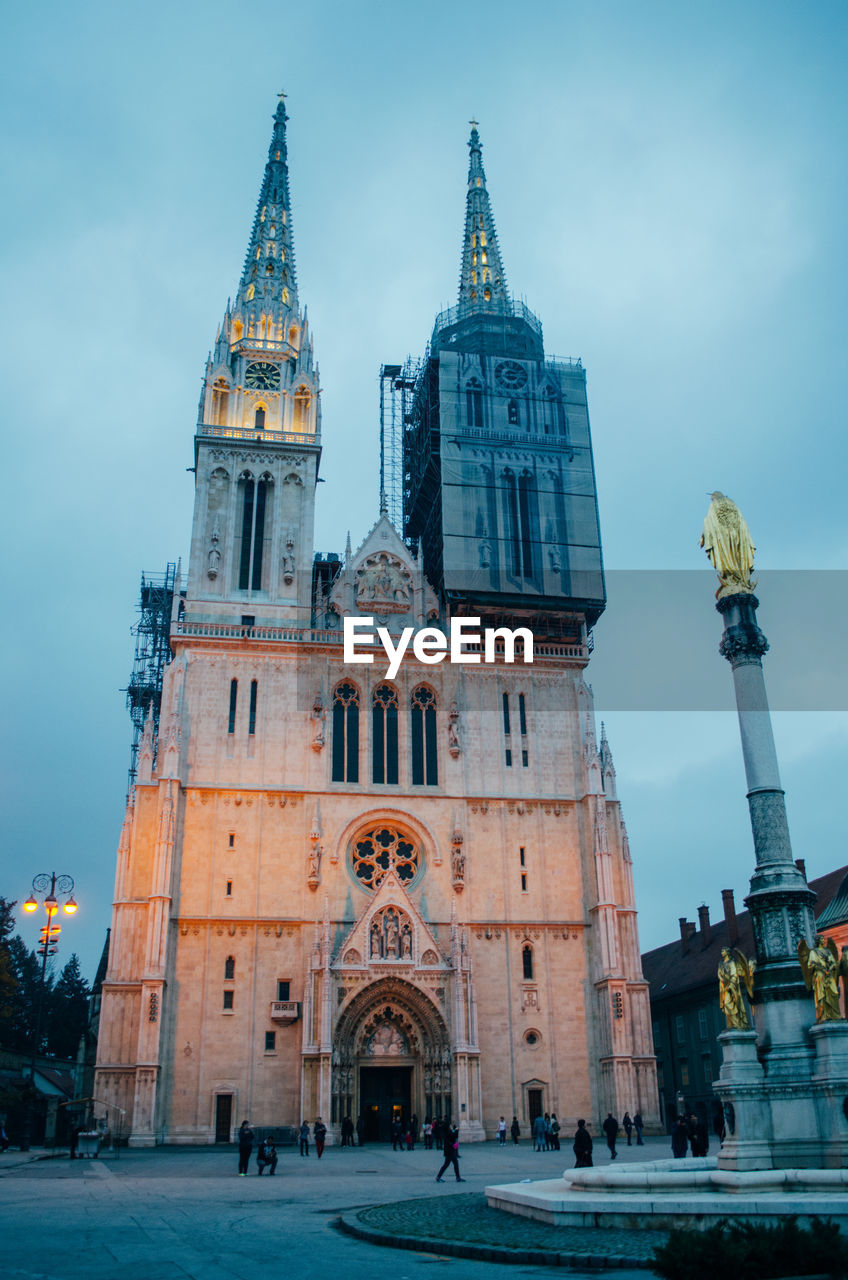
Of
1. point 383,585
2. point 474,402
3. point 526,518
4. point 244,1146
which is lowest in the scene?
point 244,1146

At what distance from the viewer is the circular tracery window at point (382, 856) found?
3847 cm

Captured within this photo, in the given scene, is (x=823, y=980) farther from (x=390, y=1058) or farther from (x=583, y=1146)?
(x=390, y=1058)

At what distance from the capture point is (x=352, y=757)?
40031 millimetres

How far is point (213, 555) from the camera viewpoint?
138 ft

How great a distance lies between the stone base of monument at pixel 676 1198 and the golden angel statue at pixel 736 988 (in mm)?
2527

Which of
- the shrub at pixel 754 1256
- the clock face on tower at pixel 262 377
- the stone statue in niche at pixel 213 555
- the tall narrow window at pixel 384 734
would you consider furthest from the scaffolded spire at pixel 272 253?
the shrub at pixel 754 1256

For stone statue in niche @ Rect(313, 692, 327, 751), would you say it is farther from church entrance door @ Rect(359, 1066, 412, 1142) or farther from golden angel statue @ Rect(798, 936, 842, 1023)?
golden angel statue @ Rect(798, 936, 842, 1023)

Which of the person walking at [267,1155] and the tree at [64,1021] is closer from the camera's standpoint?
the person walking at [267,1155]

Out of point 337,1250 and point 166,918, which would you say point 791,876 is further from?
point 166,918

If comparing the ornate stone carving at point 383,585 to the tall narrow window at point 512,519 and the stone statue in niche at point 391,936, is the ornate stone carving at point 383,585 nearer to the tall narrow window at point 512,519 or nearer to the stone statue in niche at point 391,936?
the tall narrow window at point 512,519

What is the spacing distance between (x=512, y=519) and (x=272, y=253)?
19.1 m

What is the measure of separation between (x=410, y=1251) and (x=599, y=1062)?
27.1m

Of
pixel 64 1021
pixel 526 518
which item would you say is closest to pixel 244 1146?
pixel 526 518

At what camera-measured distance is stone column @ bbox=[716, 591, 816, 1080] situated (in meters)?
16.8
